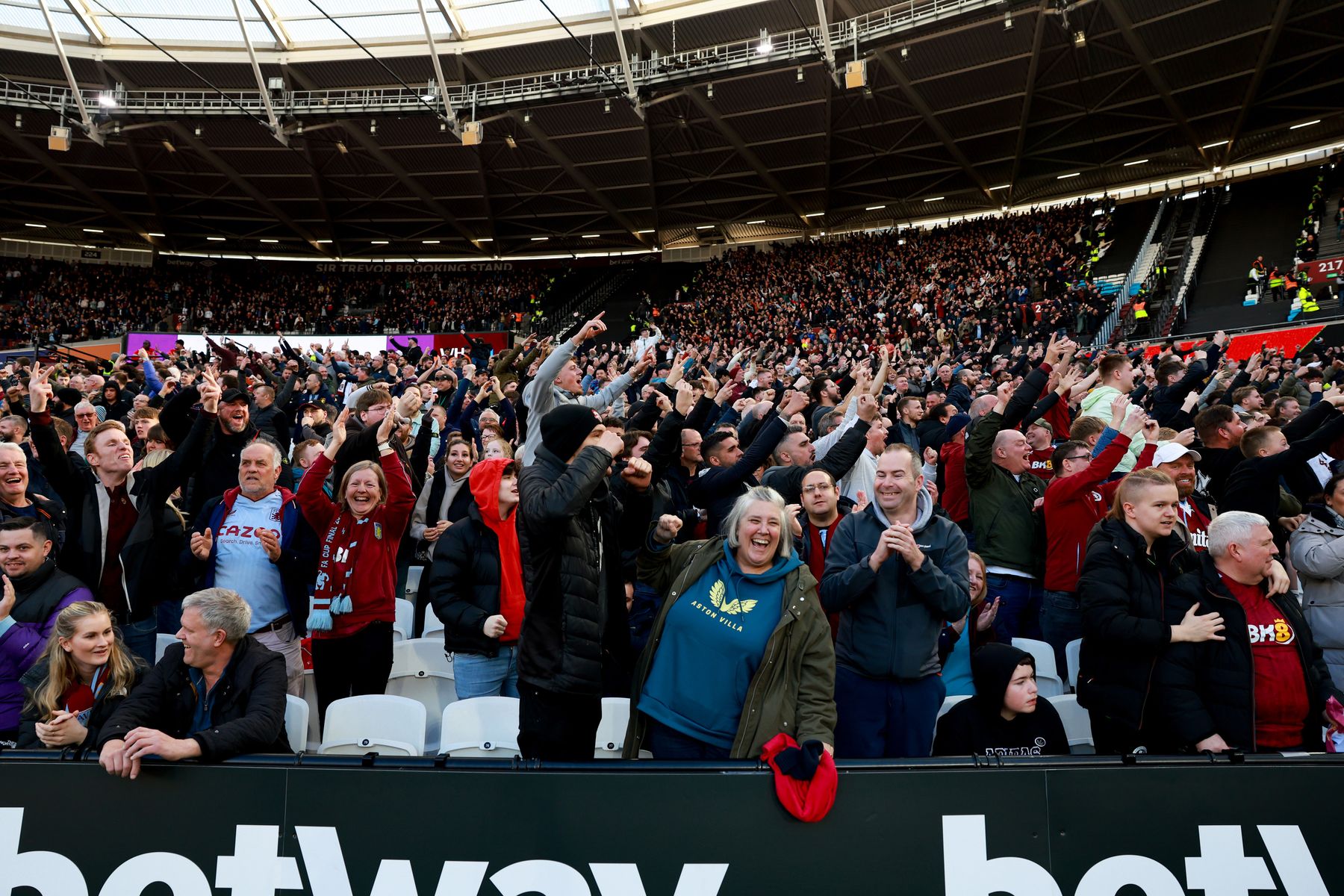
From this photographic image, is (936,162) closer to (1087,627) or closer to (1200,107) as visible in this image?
(1200,107)

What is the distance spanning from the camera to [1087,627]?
3227 millimetres

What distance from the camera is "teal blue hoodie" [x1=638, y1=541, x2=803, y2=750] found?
291cm

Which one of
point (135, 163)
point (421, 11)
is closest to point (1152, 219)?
point (421, 11)

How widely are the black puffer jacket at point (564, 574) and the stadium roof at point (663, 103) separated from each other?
18.5 m

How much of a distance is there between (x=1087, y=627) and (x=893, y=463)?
0.89 m

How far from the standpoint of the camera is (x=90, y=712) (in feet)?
10.4

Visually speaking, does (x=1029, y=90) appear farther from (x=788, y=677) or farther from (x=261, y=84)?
(x=788, y=677)

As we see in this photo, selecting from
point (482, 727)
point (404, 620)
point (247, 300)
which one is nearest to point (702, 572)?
point (482, 727)

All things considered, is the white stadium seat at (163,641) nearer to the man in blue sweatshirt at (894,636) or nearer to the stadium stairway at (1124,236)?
the man in blue sweatshirt at (894,636)

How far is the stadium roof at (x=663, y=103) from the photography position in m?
20.8

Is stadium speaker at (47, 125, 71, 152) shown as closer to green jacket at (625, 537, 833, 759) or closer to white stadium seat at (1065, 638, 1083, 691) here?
green jacket at (625, 537, 833, 759)

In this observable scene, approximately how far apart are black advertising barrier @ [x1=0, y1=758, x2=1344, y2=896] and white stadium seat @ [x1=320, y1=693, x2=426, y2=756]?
0.92 metres

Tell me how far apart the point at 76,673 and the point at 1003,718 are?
338 centimetres

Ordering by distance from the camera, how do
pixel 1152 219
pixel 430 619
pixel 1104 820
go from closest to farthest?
pixel 1104 820 < pixel 430 619 < pixel 1152 219
